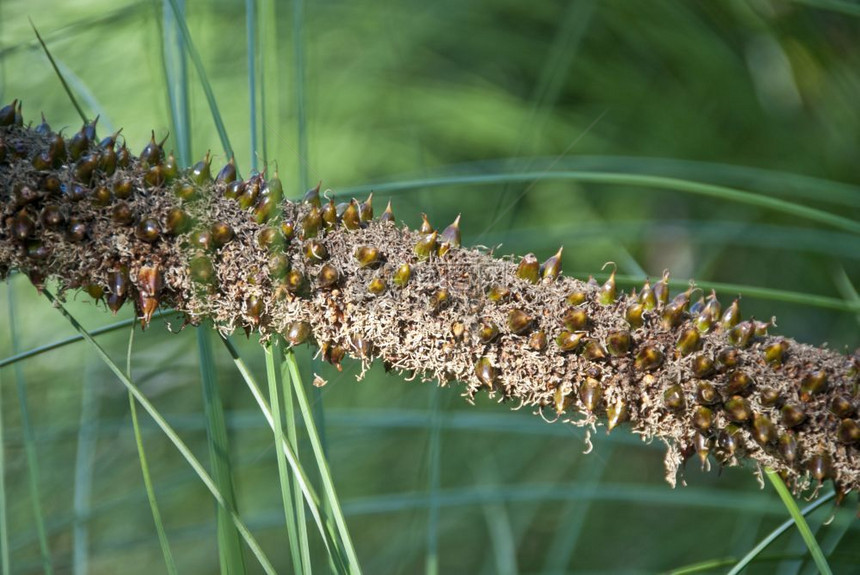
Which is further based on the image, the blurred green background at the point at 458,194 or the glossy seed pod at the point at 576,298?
the blurred green background at the point at 458,194

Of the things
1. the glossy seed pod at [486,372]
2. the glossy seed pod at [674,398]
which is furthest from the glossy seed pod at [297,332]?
the glossy seed pod at [674,398]

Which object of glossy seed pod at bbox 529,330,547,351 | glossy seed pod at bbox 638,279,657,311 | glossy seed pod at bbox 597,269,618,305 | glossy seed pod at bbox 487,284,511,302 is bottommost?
glossy seed pod at bbox 529,330,547,351

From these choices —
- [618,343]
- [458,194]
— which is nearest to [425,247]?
[618,343]

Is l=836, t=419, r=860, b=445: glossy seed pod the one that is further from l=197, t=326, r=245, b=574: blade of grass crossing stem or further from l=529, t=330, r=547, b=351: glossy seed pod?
l=197, t=326, r=245, b=574: blade of grass crossing stem

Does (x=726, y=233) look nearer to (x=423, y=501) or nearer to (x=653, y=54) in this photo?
(x=653, y=54)

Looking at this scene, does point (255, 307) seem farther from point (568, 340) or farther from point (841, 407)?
point (841, 407)

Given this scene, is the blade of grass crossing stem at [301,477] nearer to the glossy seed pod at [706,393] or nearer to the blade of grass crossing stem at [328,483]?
the blade of grass crossing stem at [328,483]

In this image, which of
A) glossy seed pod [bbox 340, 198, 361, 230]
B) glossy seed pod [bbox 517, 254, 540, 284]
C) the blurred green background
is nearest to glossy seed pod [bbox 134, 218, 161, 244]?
glossy seed pod [bbox 340, 198, 361, 230]
